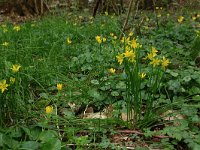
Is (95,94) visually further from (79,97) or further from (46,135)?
(46,135)

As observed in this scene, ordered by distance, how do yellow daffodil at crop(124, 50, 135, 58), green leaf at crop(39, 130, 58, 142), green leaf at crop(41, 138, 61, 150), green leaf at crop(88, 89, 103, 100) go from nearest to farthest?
green leaf at crop(41, 138, 61, 150), green leaf at crop(39, 130, 58, 142), yellow daffodil at crop(124, 50, 135, 58), green leaf at crop(88, 89, 103, 100)

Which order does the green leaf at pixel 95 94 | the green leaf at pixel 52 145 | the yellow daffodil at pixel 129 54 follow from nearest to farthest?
the green leaf at pixel 52 145 < the yellow daffodil at pixel 129 54 < the green leaf at pixel 95 94

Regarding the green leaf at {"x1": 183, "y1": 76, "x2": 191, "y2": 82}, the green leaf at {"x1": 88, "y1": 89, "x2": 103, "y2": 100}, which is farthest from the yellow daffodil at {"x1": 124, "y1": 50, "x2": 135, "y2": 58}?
the green leaf at {"x1": 183, "y1": 76, "x2": 191, "y2": 82}

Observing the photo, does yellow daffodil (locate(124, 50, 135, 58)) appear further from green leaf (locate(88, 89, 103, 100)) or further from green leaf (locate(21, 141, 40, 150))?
green leaf (locate(21, 141, 40, 150))

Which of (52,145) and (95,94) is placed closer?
(52,145)

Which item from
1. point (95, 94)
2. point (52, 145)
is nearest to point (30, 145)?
point (52, 145)

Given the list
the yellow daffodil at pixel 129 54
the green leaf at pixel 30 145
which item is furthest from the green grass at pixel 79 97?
the yellow daffodil at pixel 129 54

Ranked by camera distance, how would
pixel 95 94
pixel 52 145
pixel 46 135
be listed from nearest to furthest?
pixel 52 145
pixel 46 135
pixel 95 94

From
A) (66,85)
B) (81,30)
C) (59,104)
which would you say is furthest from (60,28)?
(59,104)

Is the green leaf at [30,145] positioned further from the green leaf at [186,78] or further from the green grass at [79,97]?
the green leaf at [186,78]

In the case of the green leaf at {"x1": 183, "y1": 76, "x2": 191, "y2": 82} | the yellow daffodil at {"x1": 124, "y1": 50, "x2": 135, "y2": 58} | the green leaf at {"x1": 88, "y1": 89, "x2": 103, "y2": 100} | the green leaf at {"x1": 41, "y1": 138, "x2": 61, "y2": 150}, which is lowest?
the green leaf at {"x1": 41, "y1": 138, "x2": 61, "y2": 150}

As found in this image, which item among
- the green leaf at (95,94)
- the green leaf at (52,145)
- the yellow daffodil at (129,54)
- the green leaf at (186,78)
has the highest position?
→ the yellow daffodil at (129,54)

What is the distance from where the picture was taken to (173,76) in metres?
2.68

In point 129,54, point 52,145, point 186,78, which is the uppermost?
point 129,54
